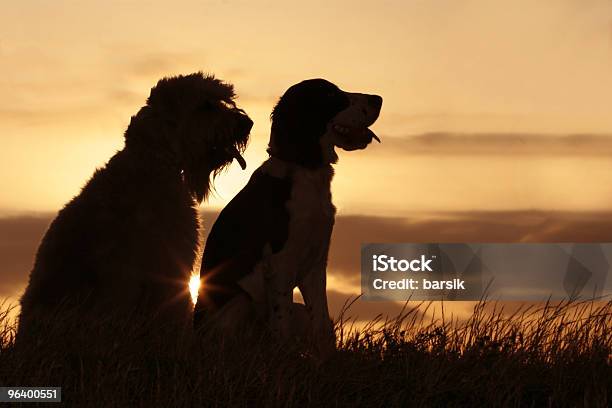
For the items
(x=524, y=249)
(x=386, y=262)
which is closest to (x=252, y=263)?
(x=386, y=262)

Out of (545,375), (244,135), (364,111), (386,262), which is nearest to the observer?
(545,375)

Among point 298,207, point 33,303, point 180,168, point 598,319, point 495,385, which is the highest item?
point 180,168

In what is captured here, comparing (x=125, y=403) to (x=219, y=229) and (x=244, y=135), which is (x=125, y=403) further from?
(x=244, y=135)

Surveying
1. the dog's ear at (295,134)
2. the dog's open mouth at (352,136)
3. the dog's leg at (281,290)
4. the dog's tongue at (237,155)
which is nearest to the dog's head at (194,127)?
the dog's tongue at (237,155)

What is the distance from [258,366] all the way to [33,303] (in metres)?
2.37

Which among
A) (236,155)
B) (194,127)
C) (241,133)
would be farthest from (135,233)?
(241,133)

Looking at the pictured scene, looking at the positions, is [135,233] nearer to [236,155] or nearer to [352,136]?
[236,155]

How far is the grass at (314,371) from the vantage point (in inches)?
253

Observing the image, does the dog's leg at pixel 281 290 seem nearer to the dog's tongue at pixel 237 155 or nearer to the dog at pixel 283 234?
the dog at pixel 283 234

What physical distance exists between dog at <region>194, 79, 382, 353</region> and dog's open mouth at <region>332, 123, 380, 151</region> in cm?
11

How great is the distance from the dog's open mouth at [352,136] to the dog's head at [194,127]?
3.91ft

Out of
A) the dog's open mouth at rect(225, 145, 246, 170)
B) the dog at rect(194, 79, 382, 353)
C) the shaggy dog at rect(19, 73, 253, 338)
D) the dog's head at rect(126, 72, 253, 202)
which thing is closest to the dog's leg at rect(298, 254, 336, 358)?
the dog at rect(194, 79, 382, 353)

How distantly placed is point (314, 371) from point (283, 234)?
159 centimetres

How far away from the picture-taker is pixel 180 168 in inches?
346
